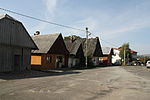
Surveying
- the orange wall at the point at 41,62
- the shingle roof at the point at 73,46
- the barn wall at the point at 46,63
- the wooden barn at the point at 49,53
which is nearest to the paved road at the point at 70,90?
the orange wall at the point at 41,62

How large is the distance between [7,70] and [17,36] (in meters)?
4.09

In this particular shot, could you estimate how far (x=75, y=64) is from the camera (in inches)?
1635

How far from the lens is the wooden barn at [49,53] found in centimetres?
3038

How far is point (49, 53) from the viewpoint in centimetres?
3094

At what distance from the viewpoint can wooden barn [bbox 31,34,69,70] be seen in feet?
99.7

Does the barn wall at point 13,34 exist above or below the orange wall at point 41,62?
above

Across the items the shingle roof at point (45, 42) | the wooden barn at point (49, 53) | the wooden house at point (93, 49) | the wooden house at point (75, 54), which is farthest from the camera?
the wooden house at point (93, 49)

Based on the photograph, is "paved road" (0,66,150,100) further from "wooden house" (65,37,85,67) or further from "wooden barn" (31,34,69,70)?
"wooden house" (65,37,85,67)

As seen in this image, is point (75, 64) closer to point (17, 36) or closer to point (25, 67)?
point (25, 67)

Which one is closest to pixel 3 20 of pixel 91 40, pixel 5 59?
pixel 5 59

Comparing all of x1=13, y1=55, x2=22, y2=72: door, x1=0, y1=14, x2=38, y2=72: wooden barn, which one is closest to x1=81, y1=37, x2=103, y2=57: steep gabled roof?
x1=0, y1=14, x2=38, y2=72: wooden barn

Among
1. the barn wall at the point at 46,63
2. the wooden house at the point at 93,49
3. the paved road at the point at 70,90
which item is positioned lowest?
the paved road at the point at 70,90

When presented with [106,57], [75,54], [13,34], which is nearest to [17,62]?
[13,34]

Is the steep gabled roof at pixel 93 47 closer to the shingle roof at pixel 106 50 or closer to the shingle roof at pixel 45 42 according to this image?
the shingle roof at pixel 106 50
